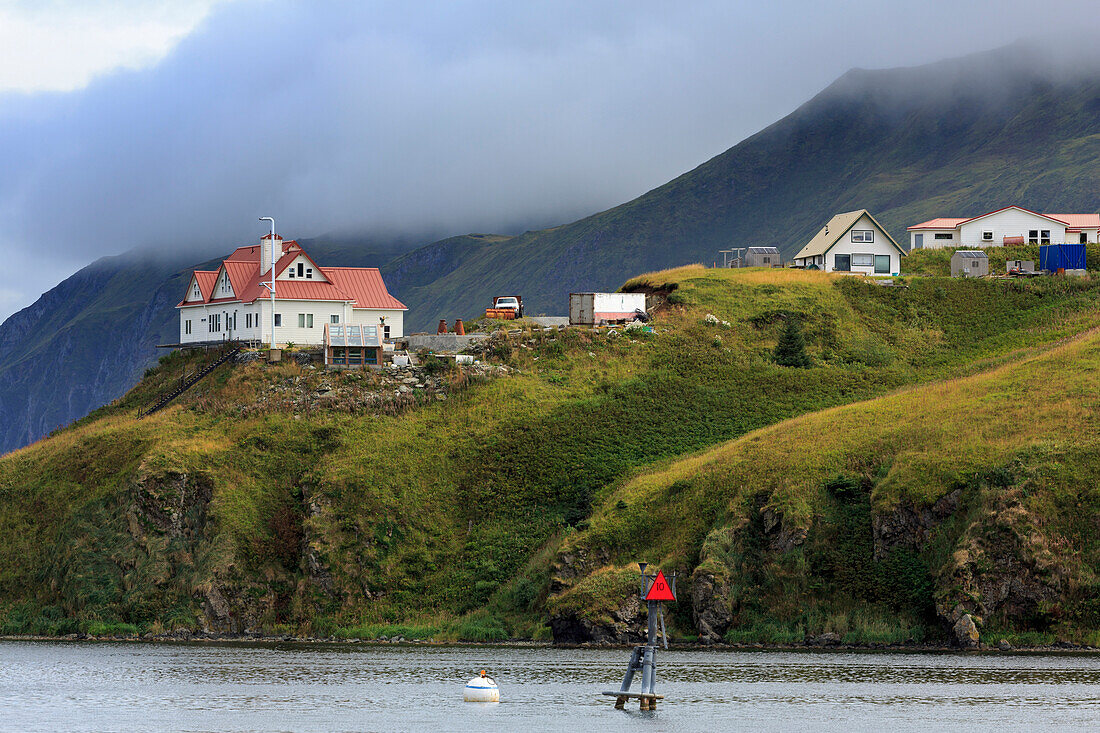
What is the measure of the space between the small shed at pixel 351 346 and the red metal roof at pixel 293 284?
25.0ft

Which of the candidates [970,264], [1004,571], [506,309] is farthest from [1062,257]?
[1004,571]

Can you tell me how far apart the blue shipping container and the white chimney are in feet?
284

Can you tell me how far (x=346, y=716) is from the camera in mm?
54688

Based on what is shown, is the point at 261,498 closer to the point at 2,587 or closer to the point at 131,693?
the point at 2,587

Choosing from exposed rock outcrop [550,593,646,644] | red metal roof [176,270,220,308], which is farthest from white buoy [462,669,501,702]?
red metal roof [176,270,220,308]

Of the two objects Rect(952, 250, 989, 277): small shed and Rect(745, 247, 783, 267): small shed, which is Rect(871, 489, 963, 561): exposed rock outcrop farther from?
Rect(745, 247, 783, 267): small shed

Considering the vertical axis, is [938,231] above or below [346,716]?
above

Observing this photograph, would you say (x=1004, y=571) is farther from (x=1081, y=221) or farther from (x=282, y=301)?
(x=1081, y=221)

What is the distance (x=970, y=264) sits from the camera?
15488cm

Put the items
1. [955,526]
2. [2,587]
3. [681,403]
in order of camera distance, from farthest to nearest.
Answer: [681,403] < [2,587] < [955,526]

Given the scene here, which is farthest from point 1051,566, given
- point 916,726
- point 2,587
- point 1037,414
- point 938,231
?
point 938,231

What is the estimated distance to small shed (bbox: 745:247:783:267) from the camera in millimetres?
169875

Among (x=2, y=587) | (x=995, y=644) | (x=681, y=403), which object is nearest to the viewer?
(x=995, y=644)

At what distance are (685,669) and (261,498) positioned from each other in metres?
43.7
